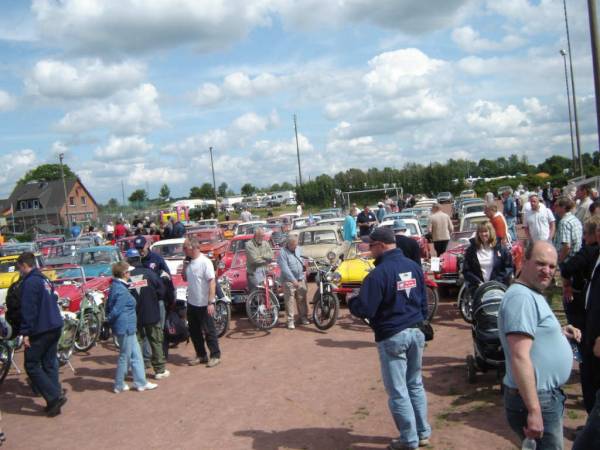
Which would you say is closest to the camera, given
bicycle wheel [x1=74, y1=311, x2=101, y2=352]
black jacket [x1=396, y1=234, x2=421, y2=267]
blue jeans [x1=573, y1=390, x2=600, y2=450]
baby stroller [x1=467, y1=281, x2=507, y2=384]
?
blue jeans [x1=573, y1=390, x2=600, y2=450]

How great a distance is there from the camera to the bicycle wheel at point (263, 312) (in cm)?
1062

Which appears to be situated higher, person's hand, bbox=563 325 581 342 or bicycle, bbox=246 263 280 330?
person's hand, bbox=563 325 581 342

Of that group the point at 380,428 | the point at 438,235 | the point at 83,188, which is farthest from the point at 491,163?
the point at 380,428

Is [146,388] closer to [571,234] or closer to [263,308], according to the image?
[263,308]

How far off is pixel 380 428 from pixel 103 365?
5483 millimetres

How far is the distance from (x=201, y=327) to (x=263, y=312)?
7.23 feet

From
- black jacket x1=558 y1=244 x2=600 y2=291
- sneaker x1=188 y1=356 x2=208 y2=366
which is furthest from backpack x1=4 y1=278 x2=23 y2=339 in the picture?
black jacket x1=558 y1=244 x2=600 y2=291

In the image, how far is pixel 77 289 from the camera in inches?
450

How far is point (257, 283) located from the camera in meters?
11.1

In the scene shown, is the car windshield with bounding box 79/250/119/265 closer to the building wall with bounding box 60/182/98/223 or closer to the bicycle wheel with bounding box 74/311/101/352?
the bicycle wheel with bounding box 74/311/101/352

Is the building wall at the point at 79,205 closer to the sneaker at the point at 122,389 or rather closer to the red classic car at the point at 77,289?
the red classic car at the point at 77,289

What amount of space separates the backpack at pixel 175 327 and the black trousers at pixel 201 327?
2.26 ft

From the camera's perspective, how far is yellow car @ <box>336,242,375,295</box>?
11852 millimetres

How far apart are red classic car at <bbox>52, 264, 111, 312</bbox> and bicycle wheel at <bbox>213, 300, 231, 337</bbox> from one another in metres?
2.28
